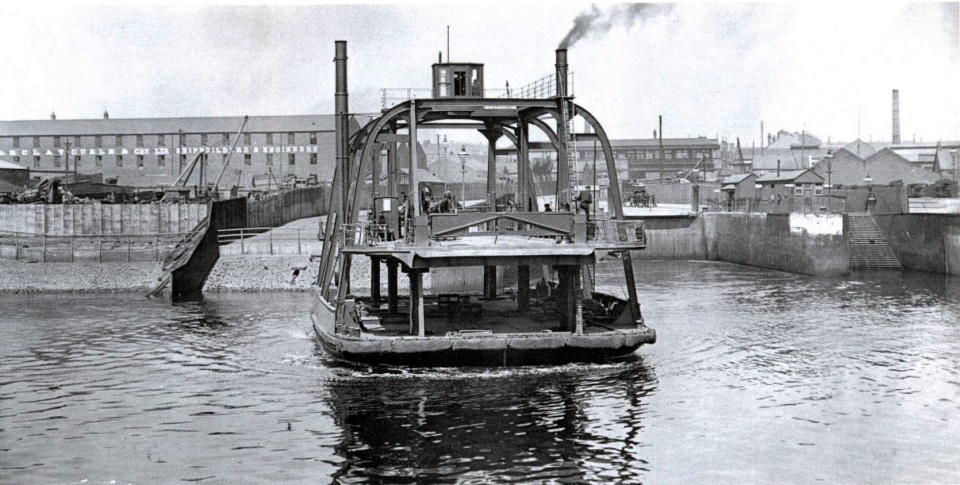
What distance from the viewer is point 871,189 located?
60656 mm

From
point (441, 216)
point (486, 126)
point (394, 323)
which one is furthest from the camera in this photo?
point (486, 126)

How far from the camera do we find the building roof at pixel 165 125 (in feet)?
279

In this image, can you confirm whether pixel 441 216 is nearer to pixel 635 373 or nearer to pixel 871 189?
pixel 635 373

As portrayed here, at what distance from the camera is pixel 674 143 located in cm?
13162

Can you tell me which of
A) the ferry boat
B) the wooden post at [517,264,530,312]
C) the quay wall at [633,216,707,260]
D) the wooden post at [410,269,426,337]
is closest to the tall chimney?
the ferry boat

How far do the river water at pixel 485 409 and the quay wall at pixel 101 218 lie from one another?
20.5m

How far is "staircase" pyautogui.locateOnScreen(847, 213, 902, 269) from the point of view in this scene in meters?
54.3

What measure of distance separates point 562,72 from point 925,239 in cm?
3362

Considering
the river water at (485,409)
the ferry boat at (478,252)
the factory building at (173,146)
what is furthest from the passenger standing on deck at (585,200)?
the factory building at (173,146)

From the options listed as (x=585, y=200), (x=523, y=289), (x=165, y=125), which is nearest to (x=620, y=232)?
Result: (x=585, y=200)

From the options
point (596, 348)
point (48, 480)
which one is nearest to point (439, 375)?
point (596, 348)

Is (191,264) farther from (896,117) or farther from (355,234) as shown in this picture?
(896,117)

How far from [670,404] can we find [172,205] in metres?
40.2

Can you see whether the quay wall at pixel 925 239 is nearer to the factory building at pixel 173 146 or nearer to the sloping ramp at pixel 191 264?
the sloping ramp at pixel 191 264
